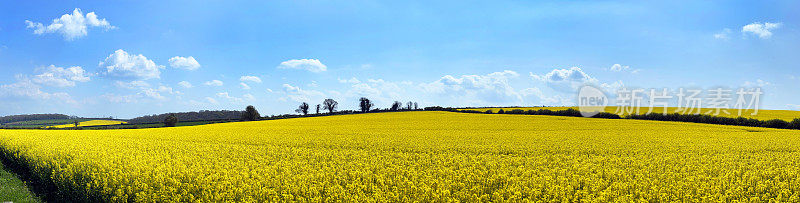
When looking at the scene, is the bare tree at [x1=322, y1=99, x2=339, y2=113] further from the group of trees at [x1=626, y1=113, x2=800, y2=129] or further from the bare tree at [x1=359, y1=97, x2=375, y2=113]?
the group of trees at [x1=626, y1=113, x2=800, y2=129]

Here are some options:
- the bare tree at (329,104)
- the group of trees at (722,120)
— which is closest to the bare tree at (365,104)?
the bare tree at (329,104)

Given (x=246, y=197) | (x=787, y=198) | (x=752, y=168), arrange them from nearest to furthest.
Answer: (x=246, y=197), (x=787, y=198), (x=752, y=168)

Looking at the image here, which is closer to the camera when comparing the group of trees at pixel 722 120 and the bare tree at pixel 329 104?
the group of trees at pixel 722 120

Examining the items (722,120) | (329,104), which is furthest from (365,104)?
(722,120)

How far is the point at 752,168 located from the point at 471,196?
11.6 m

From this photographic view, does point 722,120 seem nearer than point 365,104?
Yes

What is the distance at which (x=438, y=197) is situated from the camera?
295 inches

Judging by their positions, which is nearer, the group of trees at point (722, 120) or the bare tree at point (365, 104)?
the group of trees at point (722, 120)

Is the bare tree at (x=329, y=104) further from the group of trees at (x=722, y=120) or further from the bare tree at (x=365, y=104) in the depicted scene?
the group of trees at (x=722, y=120)

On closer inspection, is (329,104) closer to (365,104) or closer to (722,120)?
(365,104)

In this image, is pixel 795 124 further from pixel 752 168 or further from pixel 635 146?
pixel 752 168

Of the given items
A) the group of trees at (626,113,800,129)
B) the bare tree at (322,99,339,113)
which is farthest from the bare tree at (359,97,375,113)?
the group of trees at (626,113,800,129)

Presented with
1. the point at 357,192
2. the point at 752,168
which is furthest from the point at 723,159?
the point at 357,192

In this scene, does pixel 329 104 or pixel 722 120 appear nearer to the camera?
pixel 722 120
